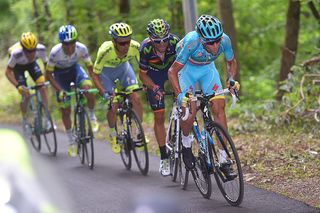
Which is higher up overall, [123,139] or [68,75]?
[68,75]

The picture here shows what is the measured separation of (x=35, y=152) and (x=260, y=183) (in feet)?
18.4

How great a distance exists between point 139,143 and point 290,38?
6121 mm

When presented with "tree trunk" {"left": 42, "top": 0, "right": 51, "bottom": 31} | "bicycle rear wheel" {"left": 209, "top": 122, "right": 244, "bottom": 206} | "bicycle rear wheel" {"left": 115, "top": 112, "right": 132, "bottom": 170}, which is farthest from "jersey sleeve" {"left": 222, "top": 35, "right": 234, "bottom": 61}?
"tree trunk" {"left": 42, "top": 0, "right": 51, "bottom": 31}

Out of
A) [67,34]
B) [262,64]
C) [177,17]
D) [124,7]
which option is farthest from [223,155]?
[262,64]

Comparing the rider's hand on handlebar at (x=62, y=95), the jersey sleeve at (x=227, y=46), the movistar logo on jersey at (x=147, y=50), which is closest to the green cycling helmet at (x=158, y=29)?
the movistar logo on jersey at (x=147, y=50)

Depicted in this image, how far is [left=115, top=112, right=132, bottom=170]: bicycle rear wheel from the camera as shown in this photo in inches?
374

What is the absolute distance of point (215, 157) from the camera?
277 inches

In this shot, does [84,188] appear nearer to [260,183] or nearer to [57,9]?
[260,183]

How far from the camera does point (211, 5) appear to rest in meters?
19.3

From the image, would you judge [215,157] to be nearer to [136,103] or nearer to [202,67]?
[202,67]

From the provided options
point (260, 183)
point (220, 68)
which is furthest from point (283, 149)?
point (220, 68)

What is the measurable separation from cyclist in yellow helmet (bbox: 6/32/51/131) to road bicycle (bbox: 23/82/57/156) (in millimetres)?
83

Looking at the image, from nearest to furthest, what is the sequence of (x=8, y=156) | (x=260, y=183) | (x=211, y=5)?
1. (x=260, y=183)
2. (x=8, y=156)
3. (x=211, y=5)

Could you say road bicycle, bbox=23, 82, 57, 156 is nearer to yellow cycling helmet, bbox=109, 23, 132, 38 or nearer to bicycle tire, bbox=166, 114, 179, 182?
yellow cycling helmet, bbox=109, 23, 132, 38
